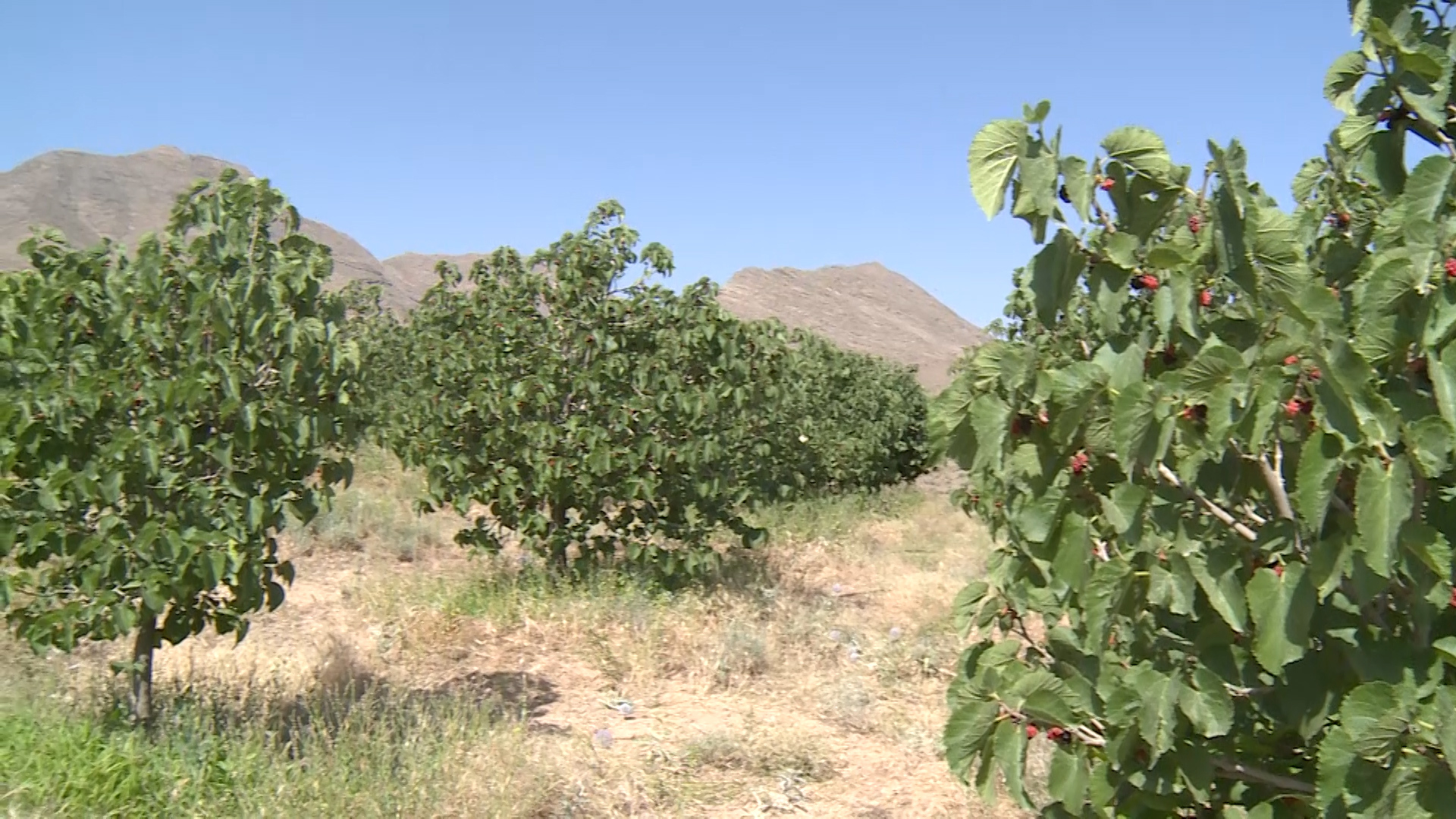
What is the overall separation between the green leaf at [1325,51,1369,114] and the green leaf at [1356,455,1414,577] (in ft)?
2.54

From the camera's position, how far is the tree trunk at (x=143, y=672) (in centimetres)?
414

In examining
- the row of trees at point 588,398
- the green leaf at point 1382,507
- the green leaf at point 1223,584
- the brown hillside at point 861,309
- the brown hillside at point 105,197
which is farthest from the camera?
the brown hillside at point 861,309

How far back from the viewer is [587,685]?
6305 millimetres

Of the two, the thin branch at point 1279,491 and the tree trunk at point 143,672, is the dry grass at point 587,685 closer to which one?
the tree trunk at point 143,672

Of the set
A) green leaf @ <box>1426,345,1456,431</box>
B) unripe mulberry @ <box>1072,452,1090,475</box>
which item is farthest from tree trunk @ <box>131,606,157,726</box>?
green leaf @ <box>1426,345,1456,431</box>

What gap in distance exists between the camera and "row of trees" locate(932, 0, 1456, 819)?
1.43 m

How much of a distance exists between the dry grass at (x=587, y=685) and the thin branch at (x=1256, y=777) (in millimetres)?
2893

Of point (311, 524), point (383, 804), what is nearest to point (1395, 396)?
point (383, 804)

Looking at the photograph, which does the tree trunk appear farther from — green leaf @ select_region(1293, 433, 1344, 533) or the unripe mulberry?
green leaf @ select_region(1293, 433, 1344, 533)

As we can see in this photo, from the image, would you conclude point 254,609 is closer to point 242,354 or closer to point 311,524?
point 242,354

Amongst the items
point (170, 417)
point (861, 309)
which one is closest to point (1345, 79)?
point (170, 417)

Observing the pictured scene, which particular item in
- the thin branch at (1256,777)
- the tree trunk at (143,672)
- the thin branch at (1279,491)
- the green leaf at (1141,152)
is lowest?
the tree trunk at (143,672)

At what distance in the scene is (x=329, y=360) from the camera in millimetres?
4090

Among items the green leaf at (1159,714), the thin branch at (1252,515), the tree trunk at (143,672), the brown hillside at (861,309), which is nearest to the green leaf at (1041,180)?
the thin branch at (1252,515)
